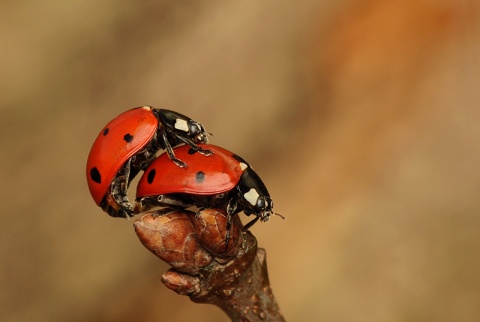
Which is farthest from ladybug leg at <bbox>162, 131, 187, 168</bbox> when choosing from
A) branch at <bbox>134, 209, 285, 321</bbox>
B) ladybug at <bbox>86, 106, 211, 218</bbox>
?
branch at <bbox>134, 209, 285, 321</bbox>

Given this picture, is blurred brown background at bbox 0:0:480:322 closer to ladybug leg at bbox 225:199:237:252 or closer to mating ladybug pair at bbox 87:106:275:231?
mating ladybug pair at bbox 87:106:275:231

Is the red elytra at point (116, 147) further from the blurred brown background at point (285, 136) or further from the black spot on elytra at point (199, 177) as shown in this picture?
the blurred brown background at point (285, 136)

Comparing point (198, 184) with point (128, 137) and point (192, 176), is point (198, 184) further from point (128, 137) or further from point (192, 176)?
point (128, 137)

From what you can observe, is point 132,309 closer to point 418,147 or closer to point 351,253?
point 351,253

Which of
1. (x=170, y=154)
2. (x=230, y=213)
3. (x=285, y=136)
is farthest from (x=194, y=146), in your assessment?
(x=285, y=136)

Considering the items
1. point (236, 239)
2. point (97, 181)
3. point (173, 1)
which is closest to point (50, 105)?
point (173, 1)

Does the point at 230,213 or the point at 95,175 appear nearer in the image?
the point at 230,213
